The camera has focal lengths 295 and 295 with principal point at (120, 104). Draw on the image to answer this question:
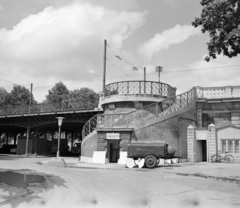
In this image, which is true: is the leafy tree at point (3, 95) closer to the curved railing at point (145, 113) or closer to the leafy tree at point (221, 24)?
the curved railing at point (145, 113)

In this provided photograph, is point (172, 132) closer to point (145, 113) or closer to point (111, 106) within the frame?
point (145, 113)

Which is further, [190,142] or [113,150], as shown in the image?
[190,142]

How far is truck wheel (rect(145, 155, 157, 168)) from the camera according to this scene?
19.0 m

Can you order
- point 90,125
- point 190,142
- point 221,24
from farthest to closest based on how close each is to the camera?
1. point 90,125
2. point 190,142
3. point 221,24

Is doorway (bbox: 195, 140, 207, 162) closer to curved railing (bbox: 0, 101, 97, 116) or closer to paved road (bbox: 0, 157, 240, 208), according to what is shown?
paved road (bbox: 0, 157, 240, 208)

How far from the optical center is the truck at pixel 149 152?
19094mm

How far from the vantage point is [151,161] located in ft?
62.6

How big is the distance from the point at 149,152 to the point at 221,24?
30.9 feet

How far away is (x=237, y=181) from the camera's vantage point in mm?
12812

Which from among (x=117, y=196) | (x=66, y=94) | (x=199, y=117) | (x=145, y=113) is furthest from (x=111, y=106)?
(x=66, y=94)

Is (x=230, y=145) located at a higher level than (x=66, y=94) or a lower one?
lower

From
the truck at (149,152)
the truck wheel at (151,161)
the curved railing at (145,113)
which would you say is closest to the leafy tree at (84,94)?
the curved railing at (145,113)

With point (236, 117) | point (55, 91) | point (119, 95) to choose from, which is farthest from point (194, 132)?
point (55, 91)

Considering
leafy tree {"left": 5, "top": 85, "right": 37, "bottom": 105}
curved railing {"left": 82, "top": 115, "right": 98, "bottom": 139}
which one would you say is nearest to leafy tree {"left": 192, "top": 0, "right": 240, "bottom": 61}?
curved railing {"left": 82, "top": 115, "right": 98, "bottom": 139}
